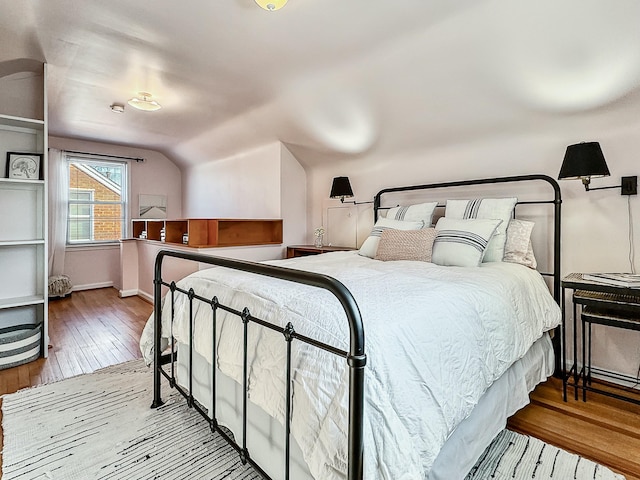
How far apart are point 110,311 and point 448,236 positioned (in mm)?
3975

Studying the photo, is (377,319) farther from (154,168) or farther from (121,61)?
(154,168)

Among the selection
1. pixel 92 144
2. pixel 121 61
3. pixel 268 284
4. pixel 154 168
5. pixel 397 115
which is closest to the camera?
pixel 268 284

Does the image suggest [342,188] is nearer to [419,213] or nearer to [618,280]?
[419,213]

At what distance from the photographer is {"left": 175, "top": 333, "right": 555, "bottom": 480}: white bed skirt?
48.7 inches

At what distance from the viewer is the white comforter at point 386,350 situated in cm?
93

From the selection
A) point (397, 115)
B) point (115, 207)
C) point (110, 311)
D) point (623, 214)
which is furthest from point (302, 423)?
point (115, 207)

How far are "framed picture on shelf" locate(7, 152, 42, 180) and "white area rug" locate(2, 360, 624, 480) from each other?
174cm

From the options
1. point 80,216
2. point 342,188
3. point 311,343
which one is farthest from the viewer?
point 80,216

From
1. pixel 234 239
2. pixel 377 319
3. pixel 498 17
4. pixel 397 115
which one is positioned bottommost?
pixel 377 319

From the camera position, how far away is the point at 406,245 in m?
2.50

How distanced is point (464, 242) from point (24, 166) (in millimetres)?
3530

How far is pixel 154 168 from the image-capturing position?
19.9 feet

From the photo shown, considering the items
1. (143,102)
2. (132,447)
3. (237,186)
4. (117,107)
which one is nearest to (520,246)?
(132,447)

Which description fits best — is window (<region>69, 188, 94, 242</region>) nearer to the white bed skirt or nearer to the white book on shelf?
the white bed skirt
